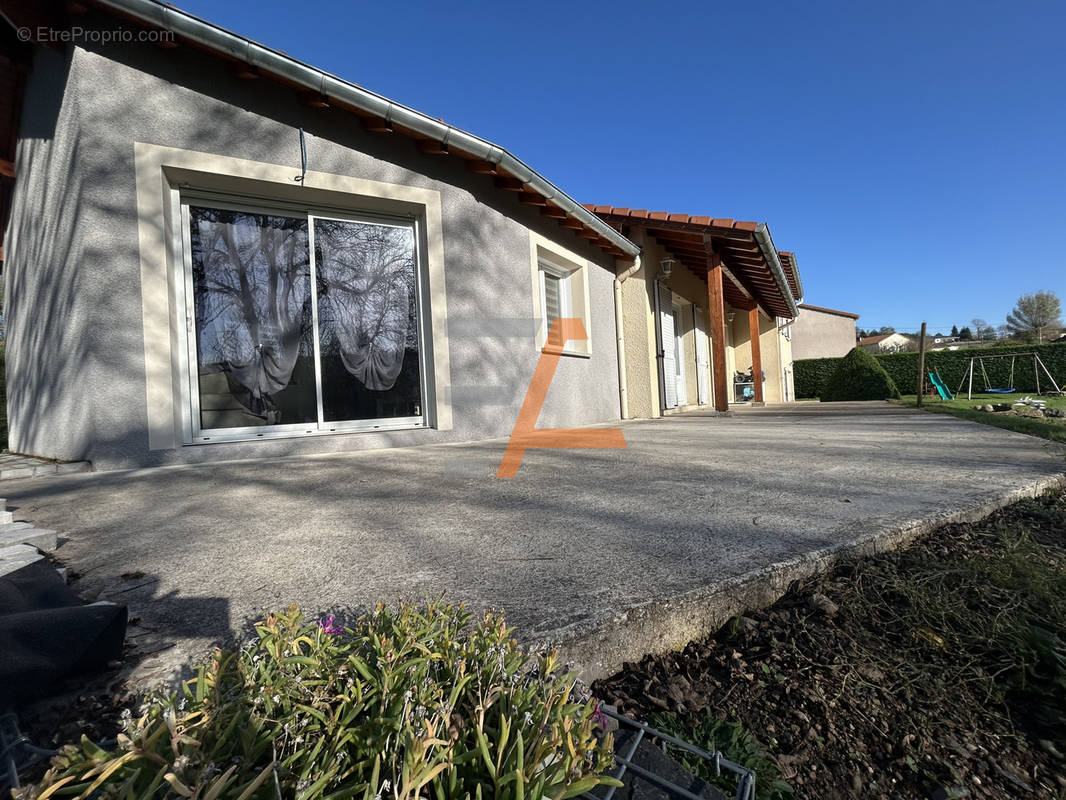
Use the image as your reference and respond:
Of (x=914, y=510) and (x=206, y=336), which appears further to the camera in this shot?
(x=206, y=336)

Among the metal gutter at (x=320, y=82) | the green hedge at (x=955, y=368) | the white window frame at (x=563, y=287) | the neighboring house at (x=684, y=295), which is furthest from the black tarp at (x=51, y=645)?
the green hedge at (x=955, y=368)

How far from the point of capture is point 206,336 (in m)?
4.09

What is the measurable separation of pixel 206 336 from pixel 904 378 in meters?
26.3

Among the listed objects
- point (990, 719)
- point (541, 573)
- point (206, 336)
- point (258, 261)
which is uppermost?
point (258, 261)

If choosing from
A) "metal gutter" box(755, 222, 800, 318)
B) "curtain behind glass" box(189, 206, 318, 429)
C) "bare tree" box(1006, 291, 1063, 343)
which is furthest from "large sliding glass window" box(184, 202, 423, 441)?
"bare tree" box(1006, 291, 1063, 343)

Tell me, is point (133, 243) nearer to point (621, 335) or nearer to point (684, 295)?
point (621, 335)

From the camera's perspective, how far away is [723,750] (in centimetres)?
87

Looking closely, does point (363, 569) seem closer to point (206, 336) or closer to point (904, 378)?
point (206, 336)

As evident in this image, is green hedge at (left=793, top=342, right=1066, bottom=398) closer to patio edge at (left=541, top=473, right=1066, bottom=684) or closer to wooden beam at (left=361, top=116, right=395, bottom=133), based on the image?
wooden beam at (left=361, top=116, right=395, bottom=133)

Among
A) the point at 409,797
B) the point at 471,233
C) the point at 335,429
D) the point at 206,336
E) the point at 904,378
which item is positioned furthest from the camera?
the point at 904,378

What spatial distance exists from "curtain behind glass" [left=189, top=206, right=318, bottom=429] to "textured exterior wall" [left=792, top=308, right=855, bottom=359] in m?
32.6

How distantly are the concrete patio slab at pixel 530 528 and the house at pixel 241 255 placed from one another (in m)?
0.87

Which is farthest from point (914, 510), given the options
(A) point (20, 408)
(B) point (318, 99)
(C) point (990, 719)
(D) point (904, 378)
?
(D) point (904, 378)

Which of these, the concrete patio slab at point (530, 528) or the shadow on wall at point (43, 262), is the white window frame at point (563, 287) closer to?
the concrete patio slab at point (530, 528)
